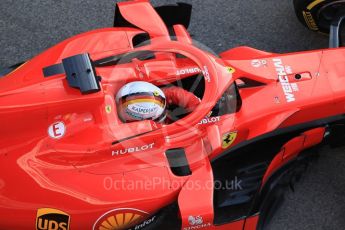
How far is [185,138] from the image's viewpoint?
2.70 m

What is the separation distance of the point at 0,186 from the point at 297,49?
2.28 m

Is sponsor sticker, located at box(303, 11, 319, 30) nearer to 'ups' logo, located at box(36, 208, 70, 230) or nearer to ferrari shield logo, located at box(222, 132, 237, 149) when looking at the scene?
ferrari shield logo, located at box(222, 132, 237, 149)

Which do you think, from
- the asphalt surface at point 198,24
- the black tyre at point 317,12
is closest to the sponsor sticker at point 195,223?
the asphalt surface at point 198,24

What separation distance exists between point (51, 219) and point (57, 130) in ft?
1.36

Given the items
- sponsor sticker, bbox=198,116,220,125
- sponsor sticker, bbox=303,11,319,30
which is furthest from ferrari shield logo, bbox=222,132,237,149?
sponsor sticker, bbox=303,11,319,30

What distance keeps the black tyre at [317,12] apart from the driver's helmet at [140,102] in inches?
56.1

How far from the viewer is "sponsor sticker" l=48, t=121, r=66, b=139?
2.59 metres

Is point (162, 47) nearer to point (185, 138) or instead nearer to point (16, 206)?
point (185, 138)

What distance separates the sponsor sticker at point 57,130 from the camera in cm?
259

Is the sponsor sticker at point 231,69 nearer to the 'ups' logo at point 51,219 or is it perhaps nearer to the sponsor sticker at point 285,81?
the sponsor sticker at point 285,81

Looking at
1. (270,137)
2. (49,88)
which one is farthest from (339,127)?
(49,88)

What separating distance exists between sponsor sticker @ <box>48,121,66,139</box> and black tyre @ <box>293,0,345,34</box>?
185 centimetres

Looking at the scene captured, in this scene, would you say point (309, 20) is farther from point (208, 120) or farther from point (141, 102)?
point (141, 102)

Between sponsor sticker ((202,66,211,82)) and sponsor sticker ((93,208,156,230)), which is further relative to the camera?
sponsor sticker ((202,66,211,82))
